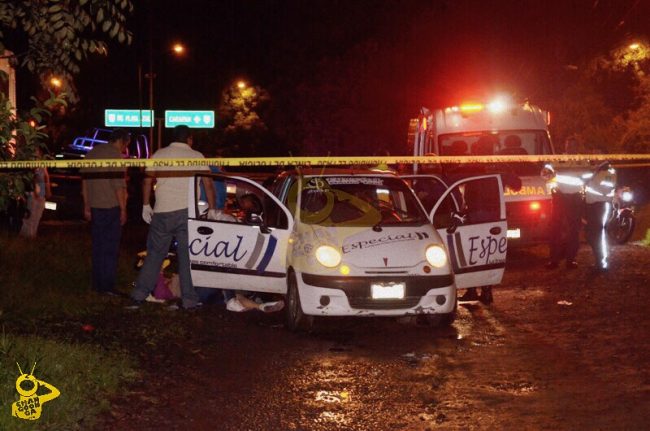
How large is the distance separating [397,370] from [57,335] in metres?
3.11

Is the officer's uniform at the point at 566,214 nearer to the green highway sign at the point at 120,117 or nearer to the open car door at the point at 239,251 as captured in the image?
the open car door at the point at 239,251

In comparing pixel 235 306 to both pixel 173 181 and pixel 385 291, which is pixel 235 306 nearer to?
pixel 173 181

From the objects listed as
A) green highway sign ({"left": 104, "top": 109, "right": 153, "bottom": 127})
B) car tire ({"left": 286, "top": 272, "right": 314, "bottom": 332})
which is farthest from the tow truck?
green highway sign ({"left": 104, "top": 109, "right": 153, "bottom": 127})

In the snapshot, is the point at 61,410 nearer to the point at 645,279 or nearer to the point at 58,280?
the point at 58,280

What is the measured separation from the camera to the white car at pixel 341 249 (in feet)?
30.1

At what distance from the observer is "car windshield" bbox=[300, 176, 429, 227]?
10.1m

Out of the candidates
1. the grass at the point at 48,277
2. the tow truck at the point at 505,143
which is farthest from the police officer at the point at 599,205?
the grass at the point at 48,277

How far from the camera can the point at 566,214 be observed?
45.1 feet

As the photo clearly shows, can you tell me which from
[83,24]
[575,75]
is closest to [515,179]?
[83,24]

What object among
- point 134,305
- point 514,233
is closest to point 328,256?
point 134,305

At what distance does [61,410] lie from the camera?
20.2ft

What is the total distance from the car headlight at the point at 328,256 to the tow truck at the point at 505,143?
5.65m

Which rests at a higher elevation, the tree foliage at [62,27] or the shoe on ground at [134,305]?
the tree foliage at [62,27]

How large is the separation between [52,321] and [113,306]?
3.22ft
